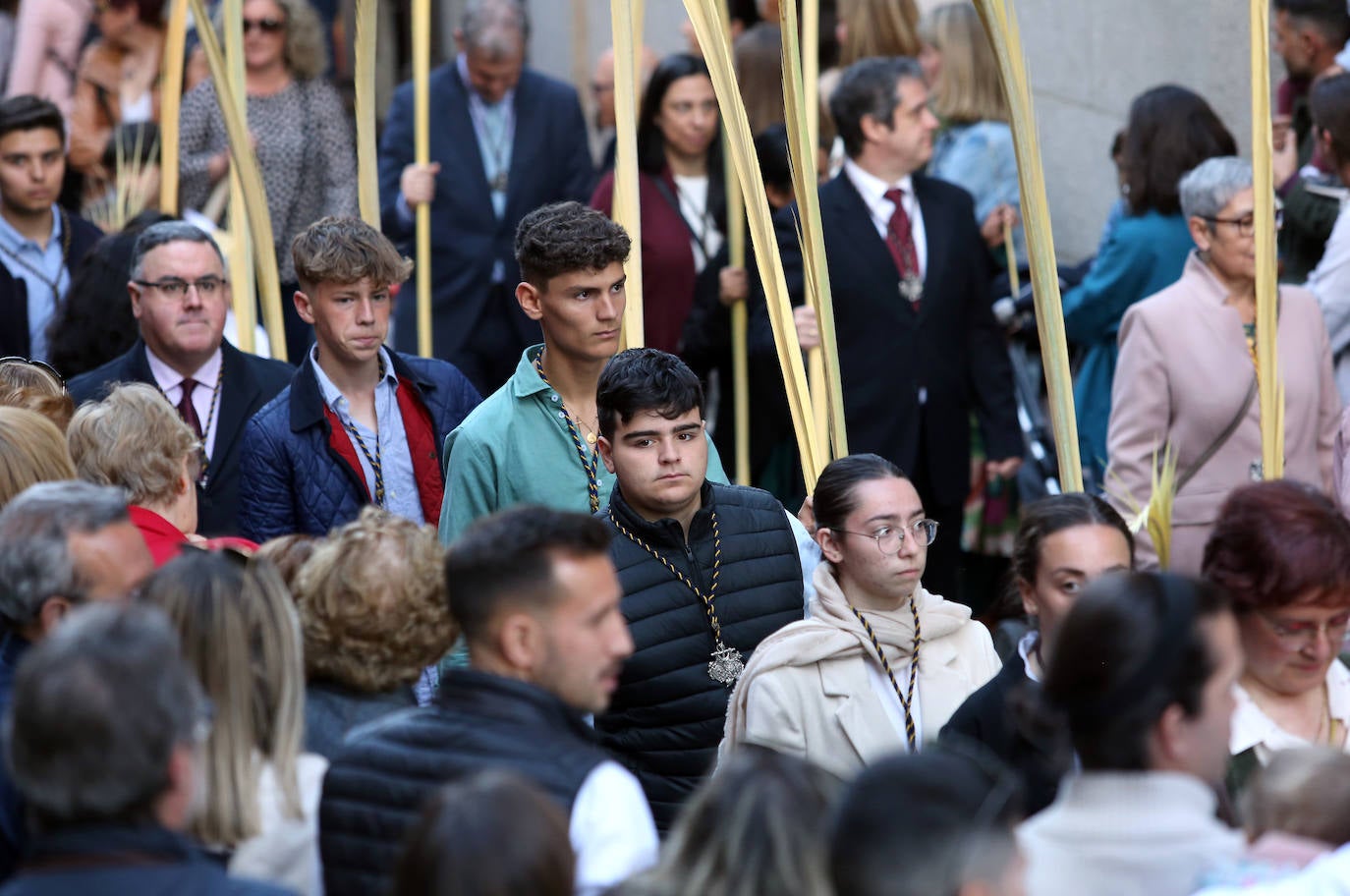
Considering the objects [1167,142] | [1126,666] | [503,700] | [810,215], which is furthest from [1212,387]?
[503,700]

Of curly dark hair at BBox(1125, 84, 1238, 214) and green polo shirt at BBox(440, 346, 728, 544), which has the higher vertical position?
curly dark hair at BBox(1125, 84, 1238, 214)

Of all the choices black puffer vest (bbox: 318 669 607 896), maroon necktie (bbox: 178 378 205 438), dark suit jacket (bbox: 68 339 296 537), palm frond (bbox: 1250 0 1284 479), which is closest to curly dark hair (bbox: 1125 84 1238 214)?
palm frond (bbox: 1250 0 1284 479)

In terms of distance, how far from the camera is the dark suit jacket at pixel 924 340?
580cm

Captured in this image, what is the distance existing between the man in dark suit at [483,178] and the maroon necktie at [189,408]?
1.67m

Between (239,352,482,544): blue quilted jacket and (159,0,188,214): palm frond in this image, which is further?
(159,0,188,214): palm frond

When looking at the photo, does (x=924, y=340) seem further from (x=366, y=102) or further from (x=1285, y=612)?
(x=1285, y=612)

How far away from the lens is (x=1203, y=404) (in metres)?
5.12

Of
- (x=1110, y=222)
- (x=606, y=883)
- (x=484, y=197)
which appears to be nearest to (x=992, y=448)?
(x=1110, y=222)

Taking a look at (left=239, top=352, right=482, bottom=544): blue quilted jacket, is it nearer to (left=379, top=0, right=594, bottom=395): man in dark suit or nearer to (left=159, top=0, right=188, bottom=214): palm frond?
(left=159, top=0, right=188, bottom=214): palm frond

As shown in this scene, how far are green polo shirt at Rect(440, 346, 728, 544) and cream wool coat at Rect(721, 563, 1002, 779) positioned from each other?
2.14ft

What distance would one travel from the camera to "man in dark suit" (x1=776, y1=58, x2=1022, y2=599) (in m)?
5.80

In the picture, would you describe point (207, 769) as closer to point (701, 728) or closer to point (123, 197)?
point (701, 728)

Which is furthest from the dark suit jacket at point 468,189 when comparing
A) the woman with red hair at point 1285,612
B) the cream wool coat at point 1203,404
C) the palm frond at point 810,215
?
the woman with red hair at point 1285,612

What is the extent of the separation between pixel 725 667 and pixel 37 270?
325cm
